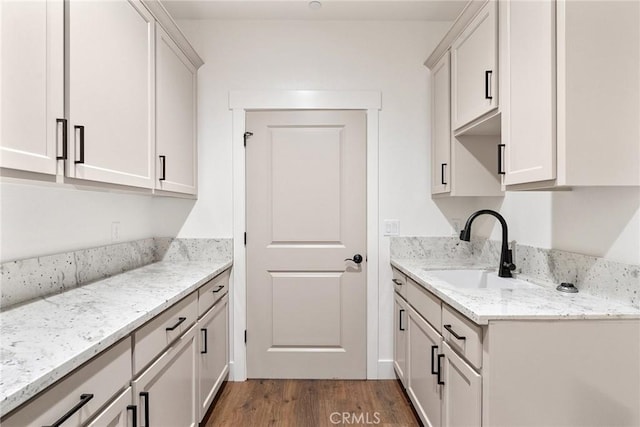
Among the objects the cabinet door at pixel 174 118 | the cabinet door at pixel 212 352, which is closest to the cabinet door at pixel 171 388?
the cabinet door at pixel 212 352

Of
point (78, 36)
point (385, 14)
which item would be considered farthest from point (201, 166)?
point (385, 14)

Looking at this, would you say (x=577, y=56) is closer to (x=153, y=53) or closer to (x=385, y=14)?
(x=385, y=14)

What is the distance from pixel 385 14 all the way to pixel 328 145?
1.04m

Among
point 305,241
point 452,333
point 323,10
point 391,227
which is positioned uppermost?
point 323,10

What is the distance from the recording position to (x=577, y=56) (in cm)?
125

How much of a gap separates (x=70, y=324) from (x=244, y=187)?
5.39ft

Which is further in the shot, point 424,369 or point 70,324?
point 424,369

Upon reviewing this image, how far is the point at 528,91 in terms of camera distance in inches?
56.8

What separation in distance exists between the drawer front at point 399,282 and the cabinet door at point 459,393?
0.70 m

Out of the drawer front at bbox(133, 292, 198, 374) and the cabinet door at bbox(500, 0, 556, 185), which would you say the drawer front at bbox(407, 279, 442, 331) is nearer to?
the cabinet door at bbox(500, 0, 556, 185)

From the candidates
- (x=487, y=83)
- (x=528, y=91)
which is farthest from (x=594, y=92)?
(x=487, y=83)

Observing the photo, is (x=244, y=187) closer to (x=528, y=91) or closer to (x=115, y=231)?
(x=115, y=231)

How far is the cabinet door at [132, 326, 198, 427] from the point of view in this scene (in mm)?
1299

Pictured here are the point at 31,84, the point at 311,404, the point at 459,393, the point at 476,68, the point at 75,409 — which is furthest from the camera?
the point at 311,404
